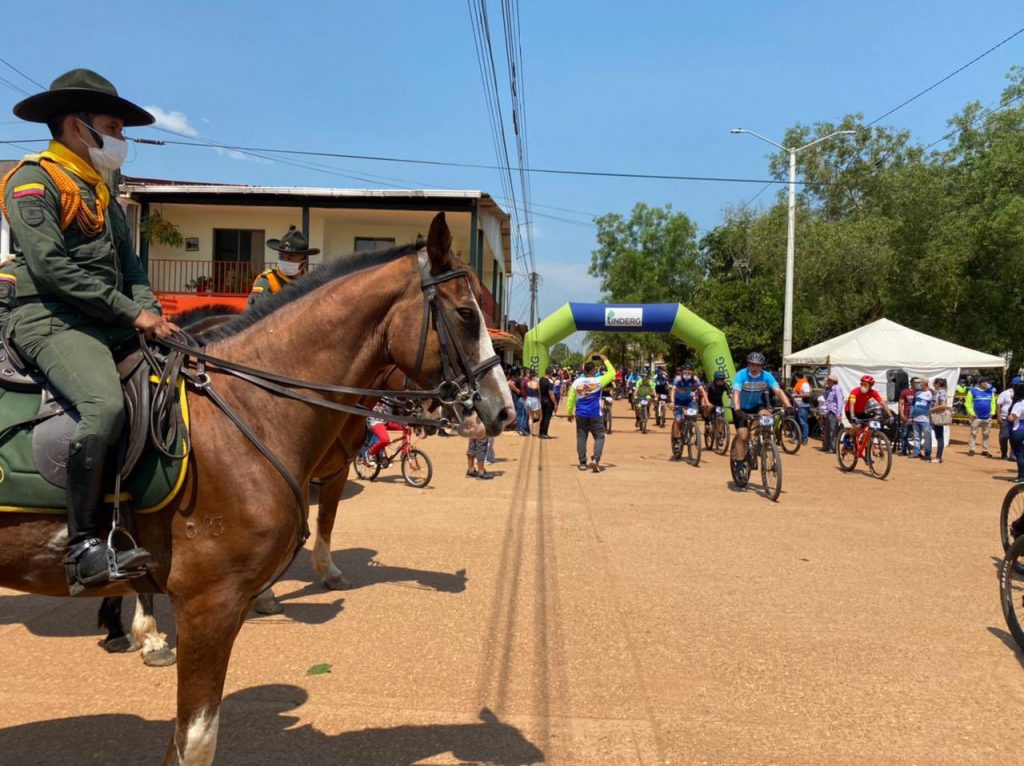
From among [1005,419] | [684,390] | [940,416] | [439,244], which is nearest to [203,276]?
[684,390]

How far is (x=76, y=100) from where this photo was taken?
267 cm

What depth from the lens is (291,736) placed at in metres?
3.36

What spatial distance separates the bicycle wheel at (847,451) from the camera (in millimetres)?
13719

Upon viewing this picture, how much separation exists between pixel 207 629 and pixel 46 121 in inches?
82.3

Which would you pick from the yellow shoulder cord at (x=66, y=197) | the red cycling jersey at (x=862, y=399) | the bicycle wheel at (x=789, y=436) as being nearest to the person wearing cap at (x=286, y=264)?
the yellow shoulder cord at (x=66, y=197)

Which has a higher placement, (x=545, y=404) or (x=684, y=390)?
(x=684, y=390)

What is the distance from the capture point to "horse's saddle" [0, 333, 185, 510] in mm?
2391

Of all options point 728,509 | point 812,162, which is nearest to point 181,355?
point 728,509

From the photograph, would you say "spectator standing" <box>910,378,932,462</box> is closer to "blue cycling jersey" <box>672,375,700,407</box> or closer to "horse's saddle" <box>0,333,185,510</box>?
"blue cycling jersey" <box>672,375,700,407</box>

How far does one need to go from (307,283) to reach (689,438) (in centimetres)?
1277

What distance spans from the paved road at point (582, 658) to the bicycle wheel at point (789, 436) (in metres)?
8.79

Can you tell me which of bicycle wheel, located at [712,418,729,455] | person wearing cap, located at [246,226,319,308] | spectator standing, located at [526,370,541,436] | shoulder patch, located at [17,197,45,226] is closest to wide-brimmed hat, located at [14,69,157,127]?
shoulder patch, located at [17,197,45,226]

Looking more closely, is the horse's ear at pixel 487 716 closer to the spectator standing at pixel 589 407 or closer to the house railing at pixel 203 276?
the spectator standing at pixel 589 407

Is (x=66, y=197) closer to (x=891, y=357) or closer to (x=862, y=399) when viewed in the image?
(x=862, y=399)
